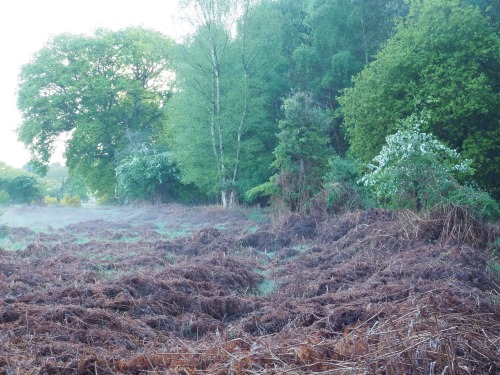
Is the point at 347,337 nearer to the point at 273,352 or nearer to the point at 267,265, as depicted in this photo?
the point at 273,352

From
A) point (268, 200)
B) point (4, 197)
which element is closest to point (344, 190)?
point (268, 200)

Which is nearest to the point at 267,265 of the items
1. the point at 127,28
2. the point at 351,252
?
the point at 351,252

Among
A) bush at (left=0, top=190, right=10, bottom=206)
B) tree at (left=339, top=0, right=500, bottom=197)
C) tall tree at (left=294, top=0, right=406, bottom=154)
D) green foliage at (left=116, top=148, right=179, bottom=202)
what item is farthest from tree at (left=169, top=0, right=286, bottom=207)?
bush at (left=0, top=190, right=10, bottom=206)

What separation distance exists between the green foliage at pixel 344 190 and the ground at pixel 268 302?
1.29 metres

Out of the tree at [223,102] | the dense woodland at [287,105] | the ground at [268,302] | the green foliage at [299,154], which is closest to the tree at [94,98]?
the dense woodland at [287,105]

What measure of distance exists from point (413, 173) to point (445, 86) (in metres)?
6.30

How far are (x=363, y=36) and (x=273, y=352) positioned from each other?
23697 millimetres

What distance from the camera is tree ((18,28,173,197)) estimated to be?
105 feet

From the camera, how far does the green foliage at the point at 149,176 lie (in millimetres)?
26938

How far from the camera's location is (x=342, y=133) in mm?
25594

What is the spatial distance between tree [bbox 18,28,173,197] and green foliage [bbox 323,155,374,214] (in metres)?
16.8

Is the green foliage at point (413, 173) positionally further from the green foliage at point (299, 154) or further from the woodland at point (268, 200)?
the green foliage at point (299, 154)

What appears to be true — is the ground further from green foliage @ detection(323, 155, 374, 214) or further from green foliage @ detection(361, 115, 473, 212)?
green foliage @ detection(323, 155, 374, 214)

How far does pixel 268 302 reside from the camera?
24.2 feet
